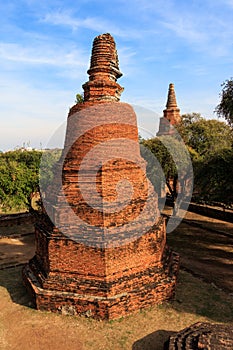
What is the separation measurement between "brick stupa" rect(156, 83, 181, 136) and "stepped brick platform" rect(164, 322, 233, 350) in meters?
26.8

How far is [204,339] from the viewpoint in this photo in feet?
19.3

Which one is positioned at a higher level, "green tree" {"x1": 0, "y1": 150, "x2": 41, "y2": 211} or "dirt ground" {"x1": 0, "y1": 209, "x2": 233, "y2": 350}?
"green tree" {"x1": 0, "y1": 150, "x2": 41, "y2": 211}

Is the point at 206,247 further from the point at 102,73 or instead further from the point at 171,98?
the point at 171,98

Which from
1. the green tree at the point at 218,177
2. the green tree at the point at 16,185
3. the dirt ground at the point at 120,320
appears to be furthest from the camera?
the green tree at the point at 16,185

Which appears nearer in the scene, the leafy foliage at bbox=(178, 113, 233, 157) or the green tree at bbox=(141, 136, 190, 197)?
the green tree at bbox=(141, 136, 190, 197)

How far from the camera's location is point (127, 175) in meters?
8.39

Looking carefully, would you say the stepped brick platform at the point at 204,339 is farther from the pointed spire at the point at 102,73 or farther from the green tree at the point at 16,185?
the green tree at the point at 16,185

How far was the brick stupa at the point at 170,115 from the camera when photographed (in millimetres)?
32156

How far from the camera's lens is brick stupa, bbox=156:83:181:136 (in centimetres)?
3216

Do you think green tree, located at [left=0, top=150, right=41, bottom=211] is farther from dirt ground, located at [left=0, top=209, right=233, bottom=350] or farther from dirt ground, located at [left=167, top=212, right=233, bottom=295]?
dirt ground, located at [left=167, top=212, right=233, bottom=295]

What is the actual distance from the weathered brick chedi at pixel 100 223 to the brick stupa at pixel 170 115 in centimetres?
2390

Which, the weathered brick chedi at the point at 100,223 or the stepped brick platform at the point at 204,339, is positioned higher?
the weathered brick chedi at the point at 100,223

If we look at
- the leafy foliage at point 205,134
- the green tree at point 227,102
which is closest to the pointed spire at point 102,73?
the green tree at point 227,102

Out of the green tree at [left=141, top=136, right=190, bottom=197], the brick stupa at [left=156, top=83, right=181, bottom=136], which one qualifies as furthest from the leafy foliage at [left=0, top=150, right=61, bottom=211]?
the brick stupa at [left=156, top=83, right=181, bottom=136]
